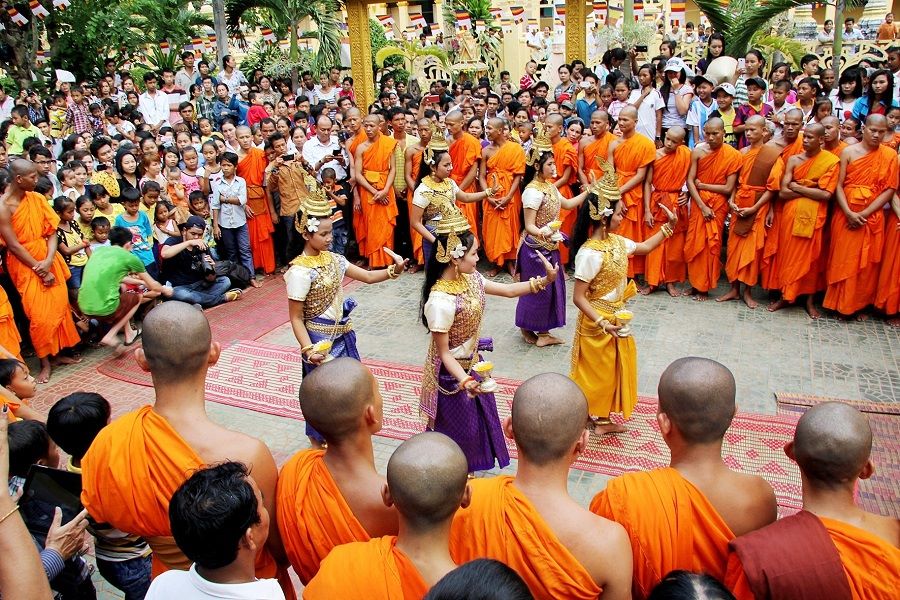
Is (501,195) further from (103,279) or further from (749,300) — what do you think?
(103,279)

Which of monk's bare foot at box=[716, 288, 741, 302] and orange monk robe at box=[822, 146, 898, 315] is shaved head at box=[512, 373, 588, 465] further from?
monk's bare foot at box=[716, 288, 741, 302]

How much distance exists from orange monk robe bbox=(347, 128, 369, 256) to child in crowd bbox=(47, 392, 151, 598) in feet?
21.9

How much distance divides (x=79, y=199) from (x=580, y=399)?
21.7 feet

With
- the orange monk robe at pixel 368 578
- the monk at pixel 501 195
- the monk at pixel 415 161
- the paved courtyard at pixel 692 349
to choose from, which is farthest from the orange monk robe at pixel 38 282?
the orange monk robe at pixel 368 578

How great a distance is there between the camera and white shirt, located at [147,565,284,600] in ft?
7.12

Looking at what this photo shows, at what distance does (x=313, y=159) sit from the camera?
1028cm

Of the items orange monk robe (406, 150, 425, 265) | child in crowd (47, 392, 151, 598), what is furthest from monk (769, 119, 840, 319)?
child in crowd (47, 392, 151, 598)

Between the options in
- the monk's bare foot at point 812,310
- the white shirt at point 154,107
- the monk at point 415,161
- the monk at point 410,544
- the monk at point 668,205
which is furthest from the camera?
the white shirt at point 154,107

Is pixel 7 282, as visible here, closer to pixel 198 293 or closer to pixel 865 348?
pixel 198 293

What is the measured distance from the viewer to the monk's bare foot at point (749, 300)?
26.6 ft

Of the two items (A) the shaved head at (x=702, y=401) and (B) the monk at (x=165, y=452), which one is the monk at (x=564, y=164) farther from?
(B) the monk at (x=165, y=452)

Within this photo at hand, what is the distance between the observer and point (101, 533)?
10.7 feet

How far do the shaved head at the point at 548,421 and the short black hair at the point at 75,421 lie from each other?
2.15 meters

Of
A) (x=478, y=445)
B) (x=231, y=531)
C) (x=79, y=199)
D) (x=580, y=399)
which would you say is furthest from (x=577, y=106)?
(x=231, y=531)
